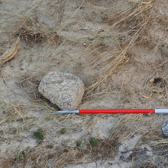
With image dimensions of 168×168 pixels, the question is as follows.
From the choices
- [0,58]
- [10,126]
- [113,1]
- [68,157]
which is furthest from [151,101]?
[0,58]

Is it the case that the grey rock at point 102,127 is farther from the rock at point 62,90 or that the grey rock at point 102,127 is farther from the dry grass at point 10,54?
the dry grass at point 10,54

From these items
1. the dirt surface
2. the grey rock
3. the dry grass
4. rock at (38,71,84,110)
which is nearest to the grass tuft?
the dirt surface

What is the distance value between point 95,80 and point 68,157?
3.78 feet

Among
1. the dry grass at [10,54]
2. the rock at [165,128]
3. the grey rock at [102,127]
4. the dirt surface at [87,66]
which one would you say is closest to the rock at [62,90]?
the dirt surface at [87,66]

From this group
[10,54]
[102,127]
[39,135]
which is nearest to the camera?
[39,135]

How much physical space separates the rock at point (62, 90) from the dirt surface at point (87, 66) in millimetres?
151

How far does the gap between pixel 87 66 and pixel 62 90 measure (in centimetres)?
63

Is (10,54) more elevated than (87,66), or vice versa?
(10,54)

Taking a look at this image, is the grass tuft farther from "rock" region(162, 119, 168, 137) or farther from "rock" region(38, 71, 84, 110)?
"rock" region(162, 119, 168, 137)

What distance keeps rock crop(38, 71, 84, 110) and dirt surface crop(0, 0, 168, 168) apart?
0.15 meters

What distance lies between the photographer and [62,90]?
272 cm

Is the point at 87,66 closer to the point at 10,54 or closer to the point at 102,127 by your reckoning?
the point at 102,127

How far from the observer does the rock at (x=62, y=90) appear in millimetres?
2695

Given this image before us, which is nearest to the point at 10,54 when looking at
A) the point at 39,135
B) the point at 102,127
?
the point at 39,135
